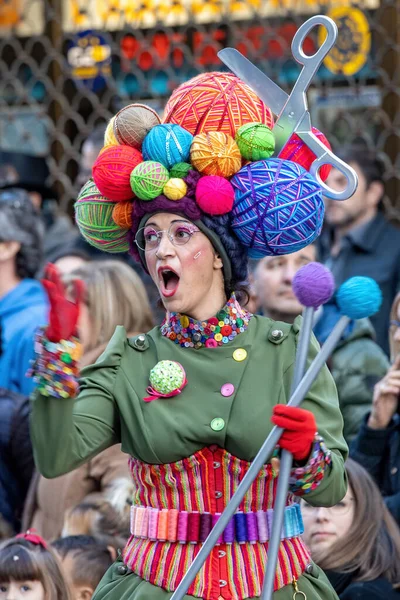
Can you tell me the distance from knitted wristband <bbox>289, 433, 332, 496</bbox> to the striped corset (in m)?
0.11

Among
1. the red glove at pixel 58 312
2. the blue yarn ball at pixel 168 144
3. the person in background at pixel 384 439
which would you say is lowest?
the person in background at pixel 384 439

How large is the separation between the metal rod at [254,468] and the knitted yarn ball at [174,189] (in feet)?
1.39

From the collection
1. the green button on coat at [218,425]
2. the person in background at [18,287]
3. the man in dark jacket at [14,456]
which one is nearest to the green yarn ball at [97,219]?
the green button on coat at [218,425]

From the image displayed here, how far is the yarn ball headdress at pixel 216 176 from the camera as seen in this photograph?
7.89 feet

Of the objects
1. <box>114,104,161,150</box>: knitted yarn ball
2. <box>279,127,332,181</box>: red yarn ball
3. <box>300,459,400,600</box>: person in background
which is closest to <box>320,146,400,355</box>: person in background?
<box>300,459,400,600</box>: person in background

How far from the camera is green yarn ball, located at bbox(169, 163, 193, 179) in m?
2.45

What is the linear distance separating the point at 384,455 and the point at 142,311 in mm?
945

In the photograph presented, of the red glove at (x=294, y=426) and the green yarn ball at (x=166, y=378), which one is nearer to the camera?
the red glove at (x=294, y=426)

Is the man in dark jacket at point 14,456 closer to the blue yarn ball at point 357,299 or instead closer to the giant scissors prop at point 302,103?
the giant scissors prop at point 302,103

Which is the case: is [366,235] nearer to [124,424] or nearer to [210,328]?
[210,328]

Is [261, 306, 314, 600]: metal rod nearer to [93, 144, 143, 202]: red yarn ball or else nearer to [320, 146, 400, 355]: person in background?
[93, 144, 143, 202]: red yarn ball

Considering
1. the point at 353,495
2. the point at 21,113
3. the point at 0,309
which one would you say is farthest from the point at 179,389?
the point at 21,113

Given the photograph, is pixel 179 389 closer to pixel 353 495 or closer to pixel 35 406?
pixel 35 406

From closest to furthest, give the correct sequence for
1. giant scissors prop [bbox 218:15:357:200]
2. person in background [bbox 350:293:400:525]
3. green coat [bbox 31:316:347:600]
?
green coat [bbox 31:316:347:600]
giant scissors prop [bbox 218:15:357:200]
person in background [bbox 350:293:400:525]
